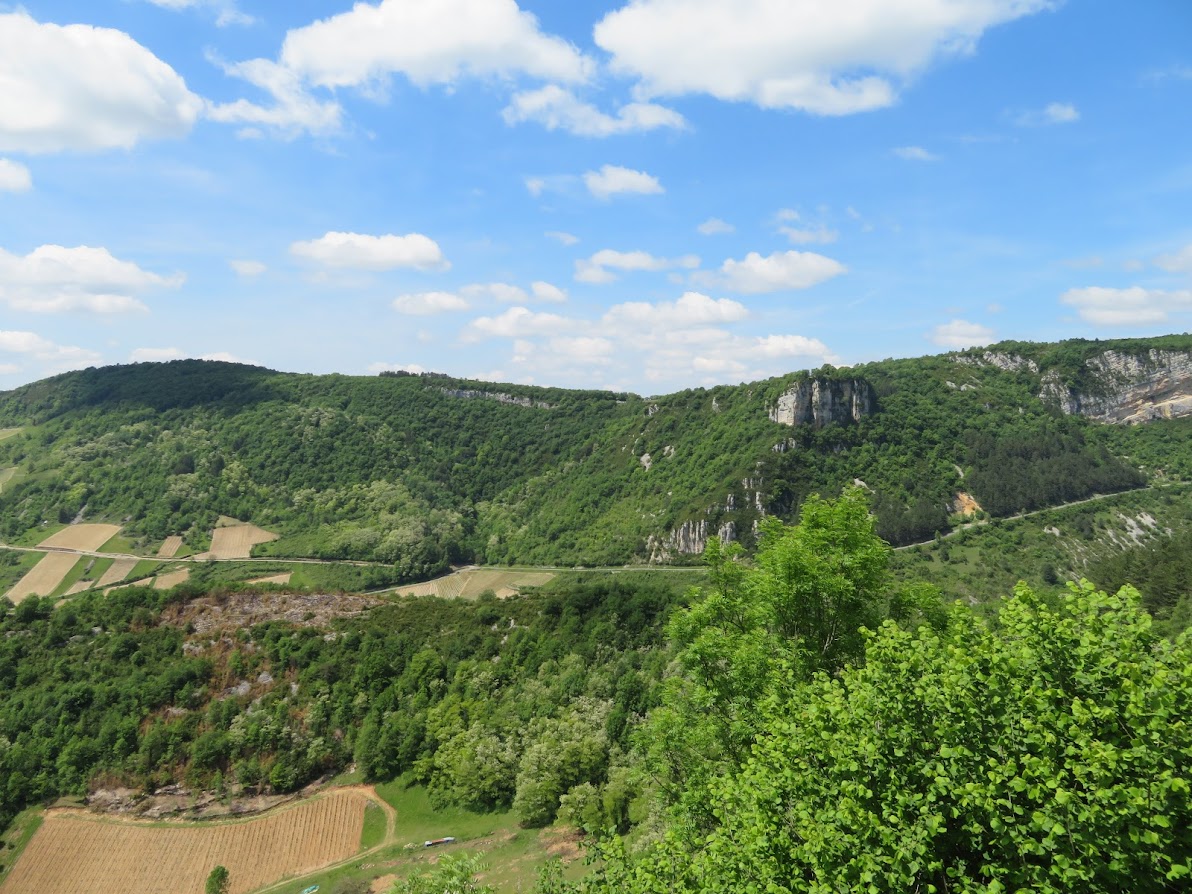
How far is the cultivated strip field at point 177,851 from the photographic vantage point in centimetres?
4572

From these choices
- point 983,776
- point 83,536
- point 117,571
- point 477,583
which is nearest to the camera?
point 983,776

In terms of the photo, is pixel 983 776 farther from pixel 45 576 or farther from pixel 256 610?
pixel 45 576

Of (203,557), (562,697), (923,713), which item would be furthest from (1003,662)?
(203,557)

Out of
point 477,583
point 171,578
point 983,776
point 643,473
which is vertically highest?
point 643,473

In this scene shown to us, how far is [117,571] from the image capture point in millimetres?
135125

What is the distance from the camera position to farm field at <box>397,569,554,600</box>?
446 feet

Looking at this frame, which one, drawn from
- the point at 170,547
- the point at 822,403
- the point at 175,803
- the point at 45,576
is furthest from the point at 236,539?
the point at 822,403

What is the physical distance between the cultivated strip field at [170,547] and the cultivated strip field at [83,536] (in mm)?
13026

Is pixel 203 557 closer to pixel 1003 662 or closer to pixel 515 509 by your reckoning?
pixel 515 509

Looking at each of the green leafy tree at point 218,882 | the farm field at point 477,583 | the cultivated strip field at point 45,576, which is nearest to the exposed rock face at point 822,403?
the farm field at point 477,583

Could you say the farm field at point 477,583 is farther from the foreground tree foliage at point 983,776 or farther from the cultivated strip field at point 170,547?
the foreground tree foliage at point 983,776

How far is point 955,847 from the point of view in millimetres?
12938

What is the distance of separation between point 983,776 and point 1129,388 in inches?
9173

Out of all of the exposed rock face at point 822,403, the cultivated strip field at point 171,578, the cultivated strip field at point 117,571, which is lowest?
the cultivated strip field at point 171,578
